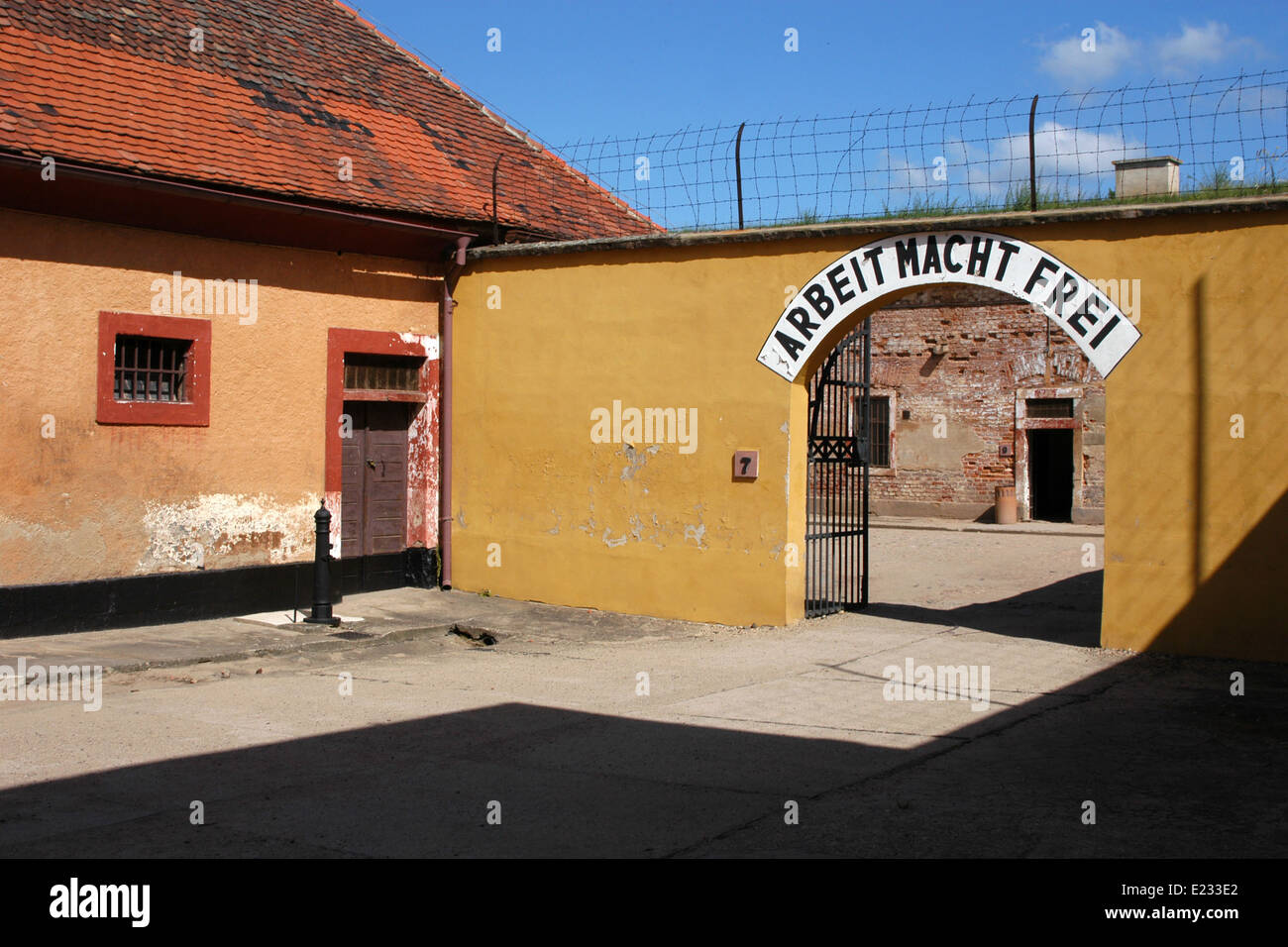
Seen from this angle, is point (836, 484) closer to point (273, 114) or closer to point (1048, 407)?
point (273, 114)

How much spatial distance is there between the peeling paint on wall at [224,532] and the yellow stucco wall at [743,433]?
1.96 meters

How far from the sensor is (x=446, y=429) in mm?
13859

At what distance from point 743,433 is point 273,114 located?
5.94 m

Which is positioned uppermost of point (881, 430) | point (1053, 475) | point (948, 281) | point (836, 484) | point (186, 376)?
point (948, 281)

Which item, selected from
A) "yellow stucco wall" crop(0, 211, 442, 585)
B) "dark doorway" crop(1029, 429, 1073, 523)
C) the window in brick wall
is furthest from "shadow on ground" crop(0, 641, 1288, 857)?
"dark doorway" crop(1029, 429, 1073, 523)

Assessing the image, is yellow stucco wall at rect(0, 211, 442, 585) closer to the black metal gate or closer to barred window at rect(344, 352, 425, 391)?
barred window at rect(344, 352, 425, 391)

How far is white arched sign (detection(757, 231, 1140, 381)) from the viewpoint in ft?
33.8

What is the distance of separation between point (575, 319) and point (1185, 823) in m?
8.56

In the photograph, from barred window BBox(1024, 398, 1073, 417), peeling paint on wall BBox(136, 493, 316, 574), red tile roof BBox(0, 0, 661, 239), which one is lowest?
peeling paint on wall BBox(136, 493, 316, 574)

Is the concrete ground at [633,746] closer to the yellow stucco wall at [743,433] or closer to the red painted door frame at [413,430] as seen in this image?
the yellow stucco wall at [743,433]

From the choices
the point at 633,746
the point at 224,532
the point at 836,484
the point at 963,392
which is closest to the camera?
the point at 633,746

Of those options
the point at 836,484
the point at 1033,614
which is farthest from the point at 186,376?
the point at 1033,614

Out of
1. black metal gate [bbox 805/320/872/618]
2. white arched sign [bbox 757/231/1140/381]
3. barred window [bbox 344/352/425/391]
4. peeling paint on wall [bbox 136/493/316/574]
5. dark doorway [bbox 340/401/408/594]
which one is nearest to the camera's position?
white arched sign [bbox 757/231/1140/381]

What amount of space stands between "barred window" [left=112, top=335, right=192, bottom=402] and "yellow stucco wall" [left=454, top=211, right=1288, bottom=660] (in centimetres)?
315
